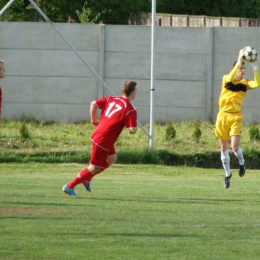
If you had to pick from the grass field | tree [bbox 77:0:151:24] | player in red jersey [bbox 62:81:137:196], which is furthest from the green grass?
tree [bbox 77:0:151:24]

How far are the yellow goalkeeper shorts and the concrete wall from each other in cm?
1075

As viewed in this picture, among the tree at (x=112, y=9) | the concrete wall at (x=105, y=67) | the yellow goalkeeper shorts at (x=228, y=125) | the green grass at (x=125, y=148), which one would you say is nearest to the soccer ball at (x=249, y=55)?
the yellow goalkeeper shorts at (x=228, y=125)

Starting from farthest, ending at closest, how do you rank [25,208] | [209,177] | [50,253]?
[209,177], [25,208], [50,253]

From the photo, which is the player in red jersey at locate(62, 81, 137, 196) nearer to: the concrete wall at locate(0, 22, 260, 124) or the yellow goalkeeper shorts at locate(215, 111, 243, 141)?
the yellow goalkeeper shorts at locate(215, 111, 243, 141)

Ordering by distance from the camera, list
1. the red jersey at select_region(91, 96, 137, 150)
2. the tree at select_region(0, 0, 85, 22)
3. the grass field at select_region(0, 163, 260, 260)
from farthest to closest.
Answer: the tree at select_region(0, 0, 85, 22) < the red jersey at select_region(91, 96, 137, 150) < the grass field at select_region(0, 163, 260, 260)

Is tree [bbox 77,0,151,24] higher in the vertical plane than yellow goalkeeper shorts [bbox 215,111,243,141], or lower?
higher

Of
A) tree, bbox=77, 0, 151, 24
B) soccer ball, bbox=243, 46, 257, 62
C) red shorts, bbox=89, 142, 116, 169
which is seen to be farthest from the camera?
tree, bbox=77, 0, 151, 24

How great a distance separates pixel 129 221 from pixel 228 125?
14.7 feet

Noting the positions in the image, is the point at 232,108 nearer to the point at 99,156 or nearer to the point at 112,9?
the point at 99,156

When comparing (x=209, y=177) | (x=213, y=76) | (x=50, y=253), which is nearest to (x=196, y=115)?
(x=213, y=76)

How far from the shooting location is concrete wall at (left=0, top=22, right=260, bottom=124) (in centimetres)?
2361

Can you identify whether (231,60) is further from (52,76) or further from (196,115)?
(52,76)

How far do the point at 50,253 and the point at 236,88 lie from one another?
657 centimetres

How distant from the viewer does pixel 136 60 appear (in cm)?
2364
